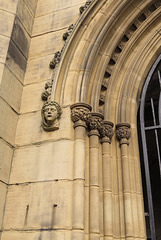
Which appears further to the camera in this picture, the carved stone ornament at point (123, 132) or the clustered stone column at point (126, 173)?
the carved stone ornament at point (123, 132)

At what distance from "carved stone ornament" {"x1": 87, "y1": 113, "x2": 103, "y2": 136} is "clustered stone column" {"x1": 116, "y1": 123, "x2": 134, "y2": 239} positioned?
17.9 inches

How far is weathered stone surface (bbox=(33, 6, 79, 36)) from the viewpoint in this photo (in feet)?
17.5

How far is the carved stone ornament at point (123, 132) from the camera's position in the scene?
14.7ft

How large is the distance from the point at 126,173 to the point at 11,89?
250cm

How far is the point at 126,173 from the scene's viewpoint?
13.8ft

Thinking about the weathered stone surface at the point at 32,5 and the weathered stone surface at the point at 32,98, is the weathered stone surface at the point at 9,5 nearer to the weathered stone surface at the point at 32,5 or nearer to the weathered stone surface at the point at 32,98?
the weathered stone surface at the point at 32,5

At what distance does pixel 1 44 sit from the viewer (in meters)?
4.62

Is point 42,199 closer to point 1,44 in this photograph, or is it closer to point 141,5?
point 1,44

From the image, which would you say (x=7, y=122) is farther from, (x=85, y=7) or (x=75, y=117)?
(x=85, y=7)

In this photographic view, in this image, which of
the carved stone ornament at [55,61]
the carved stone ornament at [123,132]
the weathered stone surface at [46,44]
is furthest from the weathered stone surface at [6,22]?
the carved stone ornament at [123,132]

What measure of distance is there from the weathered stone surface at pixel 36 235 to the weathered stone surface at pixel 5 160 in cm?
79

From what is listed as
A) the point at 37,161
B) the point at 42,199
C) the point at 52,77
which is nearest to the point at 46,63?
the point at 52,77

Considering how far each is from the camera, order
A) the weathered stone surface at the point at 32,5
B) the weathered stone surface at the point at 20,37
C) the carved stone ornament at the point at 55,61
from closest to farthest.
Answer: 1. the carved stone ornament at the point at 55,61
2. the weathered stone surface at the point at 20,37
3. the weathered stone surface at the point at 32,5

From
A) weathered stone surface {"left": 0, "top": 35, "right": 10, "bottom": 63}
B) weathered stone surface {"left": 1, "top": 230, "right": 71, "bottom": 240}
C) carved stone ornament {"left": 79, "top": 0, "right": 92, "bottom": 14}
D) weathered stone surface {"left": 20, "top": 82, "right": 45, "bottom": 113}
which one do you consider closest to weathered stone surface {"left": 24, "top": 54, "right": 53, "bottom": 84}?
weathered stone surface {"left": 20, "top": 82, "right": 45, "bottom": 113}
